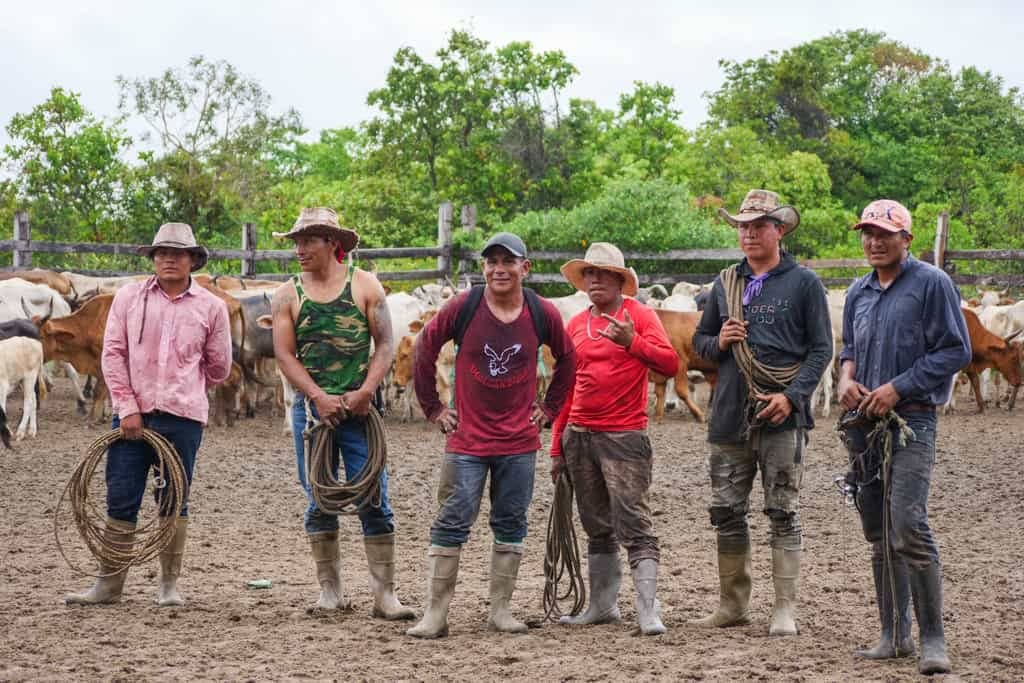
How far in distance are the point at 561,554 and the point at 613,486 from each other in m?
0.60

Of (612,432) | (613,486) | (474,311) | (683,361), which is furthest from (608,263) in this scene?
(683,361)

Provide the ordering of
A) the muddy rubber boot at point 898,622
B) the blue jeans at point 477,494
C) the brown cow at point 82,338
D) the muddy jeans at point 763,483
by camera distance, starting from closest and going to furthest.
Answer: the muddy rubber boot at point 898,622 < the muddy jeans at point 763,483 < the blue jeans at point 477,494 < the brown cow at point 82,338

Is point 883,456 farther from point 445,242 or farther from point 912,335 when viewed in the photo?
point 445,242

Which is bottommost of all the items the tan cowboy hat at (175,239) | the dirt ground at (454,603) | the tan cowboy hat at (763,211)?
the dirt ground at (454,603)

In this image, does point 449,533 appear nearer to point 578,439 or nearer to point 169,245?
point 578,439

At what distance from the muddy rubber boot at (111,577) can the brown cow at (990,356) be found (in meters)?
12.7

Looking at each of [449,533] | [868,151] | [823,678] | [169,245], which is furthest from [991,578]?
[868,151]

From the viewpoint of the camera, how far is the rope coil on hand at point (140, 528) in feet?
22.8

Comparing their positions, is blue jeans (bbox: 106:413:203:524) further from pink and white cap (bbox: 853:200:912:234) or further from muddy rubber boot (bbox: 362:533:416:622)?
pink and white cap (bbox: 853:200:912:234)

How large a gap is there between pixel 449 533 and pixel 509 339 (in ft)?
3.23

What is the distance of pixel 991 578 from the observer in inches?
309

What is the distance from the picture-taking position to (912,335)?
5.87 metres

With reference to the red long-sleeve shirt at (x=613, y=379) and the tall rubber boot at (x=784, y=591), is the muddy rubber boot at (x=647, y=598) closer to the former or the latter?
the tall rubber boot at (x=784, y=591)

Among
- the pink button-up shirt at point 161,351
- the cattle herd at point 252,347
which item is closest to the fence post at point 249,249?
the cattle herd at point 252,347
